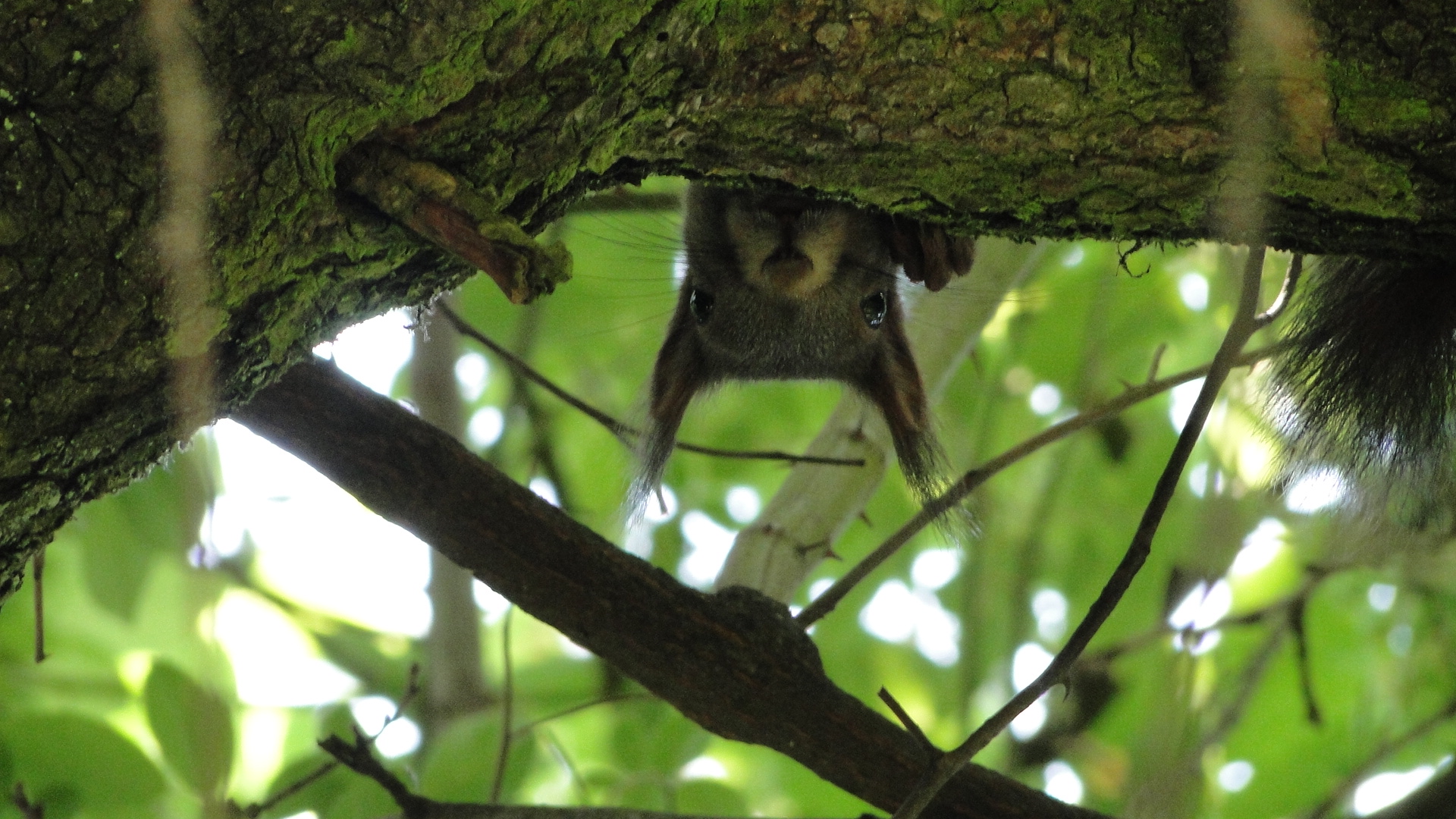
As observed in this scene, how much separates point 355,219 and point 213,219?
0.19 m

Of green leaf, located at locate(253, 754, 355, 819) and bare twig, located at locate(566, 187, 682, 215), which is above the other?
bare twig, located at locate(566, 187, 682, 215)

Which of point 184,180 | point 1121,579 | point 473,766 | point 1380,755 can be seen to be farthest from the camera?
Result: point 1380,755

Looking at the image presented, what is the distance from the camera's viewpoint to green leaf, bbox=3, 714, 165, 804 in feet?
8.54

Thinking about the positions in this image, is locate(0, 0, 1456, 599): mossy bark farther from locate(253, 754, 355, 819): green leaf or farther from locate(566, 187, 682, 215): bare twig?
locate(253, 754, 355, 819): green leaf

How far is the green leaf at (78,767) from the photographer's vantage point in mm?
2602

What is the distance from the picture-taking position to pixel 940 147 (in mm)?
1822

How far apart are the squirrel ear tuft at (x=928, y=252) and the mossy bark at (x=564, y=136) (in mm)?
535

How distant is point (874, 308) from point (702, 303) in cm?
41

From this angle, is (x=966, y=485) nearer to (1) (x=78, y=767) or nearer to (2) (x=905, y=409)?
(2) (x=905, y=409)

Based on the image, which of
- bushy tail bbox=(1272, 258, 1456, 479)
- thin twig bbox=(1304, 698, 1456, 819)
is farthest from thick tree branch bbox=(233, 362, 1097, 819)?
thin twig bbox=(1304, 698, 1456, 819)

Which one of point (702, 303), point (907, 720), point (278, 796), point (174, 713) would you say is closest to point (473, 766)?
point (278, 796)

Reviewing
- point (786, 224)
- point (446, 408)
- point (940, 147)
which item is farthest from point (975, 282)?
point (446, 408)

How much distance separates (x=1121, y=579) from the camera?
1972 millimetres

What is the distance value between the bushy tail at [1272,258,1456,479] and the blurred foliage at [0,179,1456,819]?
0.15 m
